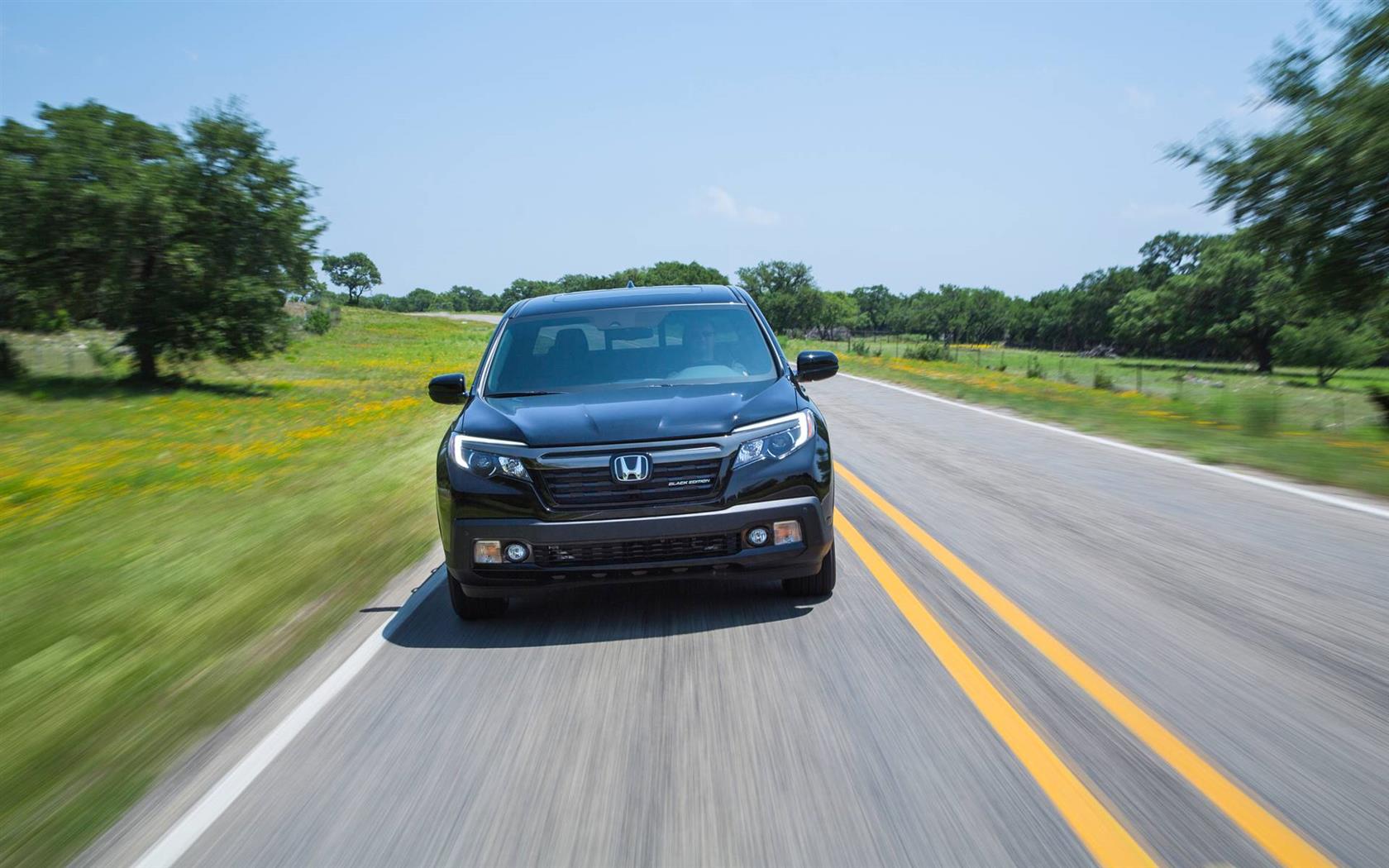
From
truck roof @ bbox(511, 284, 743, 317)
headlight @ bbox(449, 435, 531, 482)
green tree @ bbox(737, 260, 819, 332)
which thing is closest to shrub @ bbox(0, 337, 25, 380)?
truck roof @ bbox(511, 284, 743, 317)

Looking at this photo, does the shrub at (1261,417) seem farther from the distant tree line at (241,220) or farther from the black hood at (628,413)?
the black hood at (628,413)

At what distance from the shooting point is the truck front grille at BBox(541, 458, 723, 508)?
504 cm

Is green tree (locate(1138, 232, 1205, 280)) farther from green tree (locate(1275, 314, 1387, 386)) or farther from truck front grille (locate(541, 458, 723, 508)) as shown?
truck front grille (locate(541, 458, 723, 508))

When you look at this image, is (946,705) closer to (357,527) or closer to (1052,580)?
(1052,580)

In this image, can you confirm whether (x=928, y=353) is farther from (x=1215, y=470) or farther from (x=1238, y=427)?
(x=1215, y=470)

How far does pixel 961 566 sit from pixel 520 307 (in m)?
3.46

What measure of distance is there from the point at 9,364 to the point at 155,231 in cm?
576

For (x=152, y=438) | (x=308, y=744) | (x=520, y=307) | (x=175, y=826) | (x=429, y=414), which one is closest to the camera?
(x=175, y=826)

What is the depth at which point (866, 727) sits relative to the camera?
3867 millimetres

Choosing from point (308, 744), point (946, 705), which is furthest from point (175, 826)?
point (946, 705)

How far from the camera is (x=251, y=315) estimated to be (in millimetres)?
33812

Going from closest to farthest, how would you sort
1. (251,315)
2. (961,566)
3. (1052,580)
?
1. (1052,580)
2. (961,566)
3. (251,315)

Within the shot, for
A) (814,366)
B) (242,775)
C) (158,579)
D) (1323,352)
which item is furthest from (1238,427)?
(1323,352)

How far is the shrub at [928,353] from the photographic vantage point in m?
54.8
